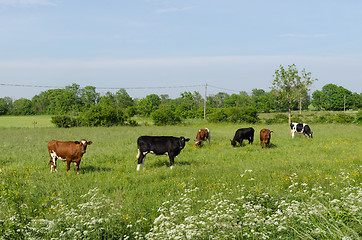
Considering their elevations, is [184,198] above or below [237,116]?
below

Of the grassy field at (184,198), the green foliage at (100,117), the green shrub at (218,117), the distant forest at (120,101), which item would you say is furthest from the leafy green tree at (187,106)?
the grassy field at (184,198)

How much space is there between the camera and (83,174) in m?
10.7

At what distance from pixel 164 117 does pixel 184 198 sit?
3705 cm

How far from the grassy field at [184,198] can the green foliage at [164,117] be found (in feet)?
90.0

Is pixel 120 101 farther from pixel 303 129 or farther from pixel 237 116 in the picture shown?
pixel 303 129

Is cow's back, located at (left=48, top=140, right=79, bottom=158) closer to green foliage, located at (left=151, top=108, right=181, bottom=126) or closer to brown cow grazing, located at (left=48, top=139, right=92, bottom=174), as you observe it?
brown cow grazing, located at (left=48, top=139, right=92, bottom=174)

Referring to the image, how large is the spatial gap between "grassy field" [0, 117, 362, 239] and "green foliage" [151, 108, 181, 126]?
27447mm

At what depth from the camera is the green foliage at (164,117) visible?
44.3 metres

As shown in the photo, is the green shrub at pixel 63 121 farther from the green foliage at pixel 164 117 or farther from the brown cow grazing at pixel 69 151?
the brown cow grazing at pixel 69 151

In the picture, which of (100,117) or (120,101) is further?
(120,101)

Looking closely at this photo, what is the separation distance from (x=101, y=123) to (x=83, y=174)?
29.9 meters

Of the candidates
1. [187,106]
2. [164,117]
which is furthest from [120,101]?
[164,117]

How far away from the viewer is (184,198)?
24.9ft

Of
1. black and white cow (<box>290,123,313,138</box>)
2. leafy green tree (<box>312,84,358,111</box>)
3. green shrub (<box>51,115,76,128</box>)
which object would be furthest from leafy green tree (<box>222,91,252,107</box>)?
black and white cow (<box>290,123,313,138</box>)
